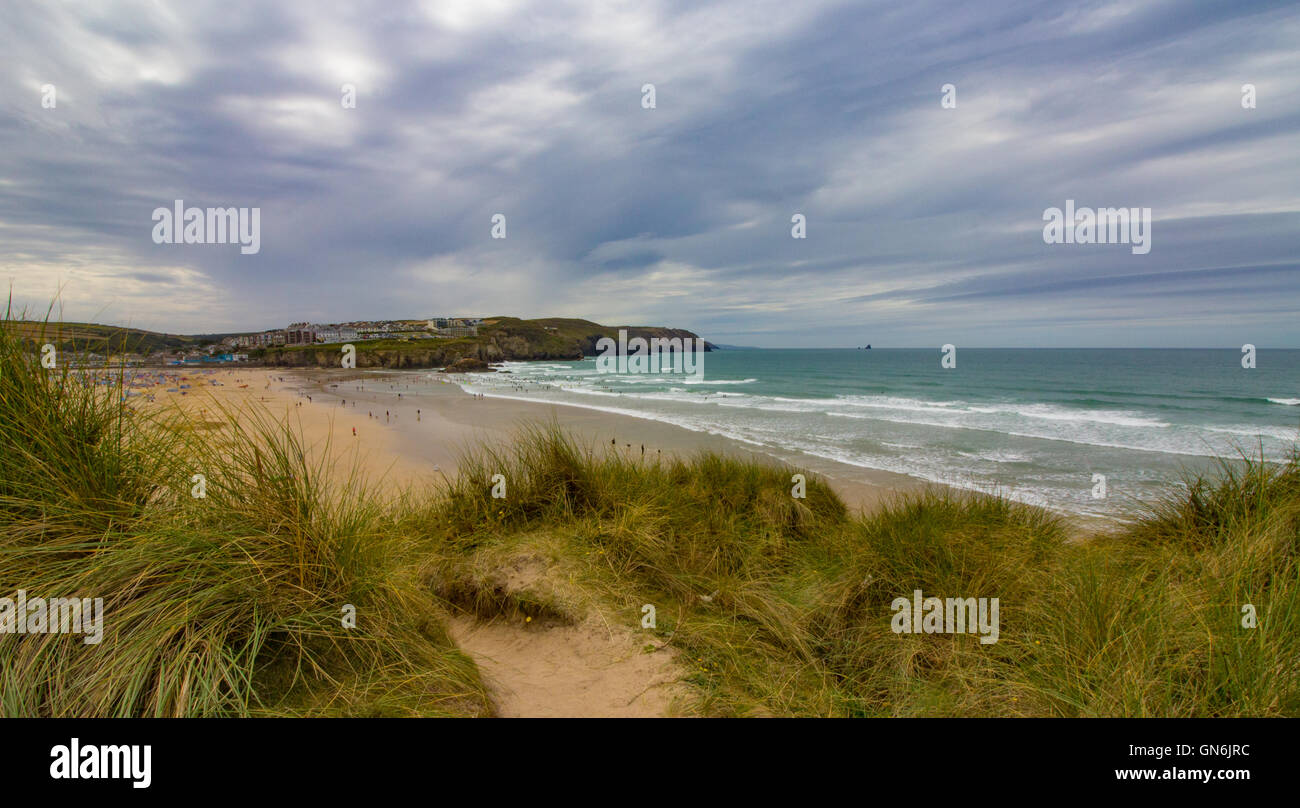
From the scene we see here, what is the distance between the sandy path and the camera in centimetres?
357

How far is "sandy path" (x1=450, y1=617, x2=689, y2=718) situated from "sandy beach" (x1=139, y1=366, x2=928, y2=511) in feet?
10.3

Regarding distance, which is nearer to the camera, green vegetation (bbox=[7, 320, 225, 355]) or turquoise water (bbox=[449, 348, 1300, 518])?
green vegetation (bbox=[7, 320, 225, 355])

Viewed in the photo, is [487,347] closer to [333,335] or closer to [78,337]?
[333,335]

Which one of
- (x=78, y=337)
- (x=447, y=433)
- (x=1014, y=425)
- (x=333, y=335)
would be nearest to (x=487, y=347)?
(x=333, y=335)

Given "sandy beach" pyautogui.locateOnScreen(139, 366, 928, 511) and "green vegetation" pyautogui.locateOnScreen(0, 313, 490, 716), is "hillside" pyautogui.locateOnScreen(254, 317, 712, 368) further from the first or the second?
"green vegetation" pyautogui.locateOnScreen(0, 313, 490, 716)

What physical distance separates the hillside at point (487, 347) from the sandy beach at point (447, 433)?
54893mm

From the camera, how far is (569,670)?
4043 mm

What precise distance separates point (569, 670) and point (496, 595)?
1165 mm

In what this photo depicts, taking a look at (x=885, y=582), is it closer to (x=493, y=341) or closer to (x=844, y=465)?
(x=844, y=465)

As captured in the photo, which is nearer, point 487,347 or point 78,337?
point 78,337

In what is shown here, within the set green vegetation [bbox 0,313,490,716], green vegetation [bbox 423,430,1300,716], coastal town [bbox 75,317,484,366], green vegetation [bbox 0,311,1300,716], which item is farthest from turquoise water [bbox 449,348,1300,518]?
coastal town [bbox 75,317,484,366]

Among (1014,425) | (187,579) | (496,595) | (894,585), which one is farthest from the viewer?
(1014,425)

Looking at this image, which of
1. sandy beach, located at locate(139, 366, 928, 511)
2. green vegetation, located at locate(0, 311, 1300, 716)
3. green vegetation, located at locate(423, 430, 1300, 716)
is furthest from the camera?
sandy beach, located at locate(139, 366, 928, 511)
